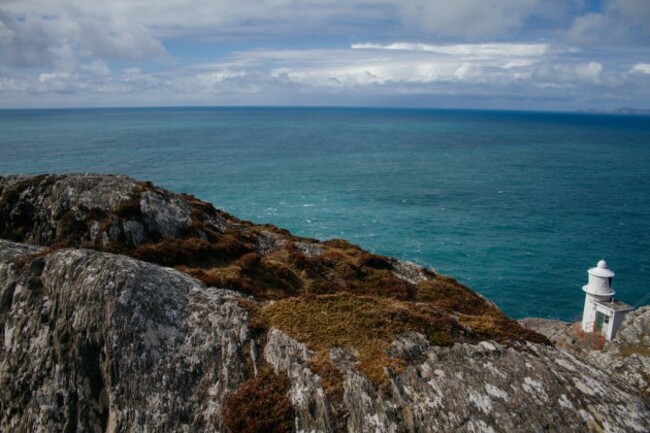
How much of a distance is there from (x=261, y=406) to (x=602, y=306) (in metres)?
39.4

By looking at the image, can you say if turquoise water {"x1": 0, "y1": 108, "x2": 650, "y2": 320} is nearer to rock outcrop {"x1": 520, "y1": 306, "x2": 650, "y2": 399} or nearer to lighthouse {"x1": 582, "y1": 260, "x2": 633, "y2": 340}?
rock outcrop {"x1": 520, "y1": 306, "x2": 650, "y2": 399}

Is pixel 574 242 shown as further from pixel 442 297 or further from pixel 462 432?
pixel 462 432

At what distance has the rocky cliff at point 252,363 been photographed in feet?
44.7

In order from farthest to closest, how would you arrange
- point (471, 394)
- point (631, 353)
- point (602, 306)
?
point (602, 306) → point (631, 353) → point (471, 394)

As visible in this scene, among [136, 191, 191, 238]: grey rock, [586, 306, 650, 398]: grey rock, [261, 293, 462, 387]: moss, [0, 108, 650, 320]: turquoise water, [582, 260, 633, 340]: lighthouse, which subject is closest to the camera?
[261, 293, 462, 387]: moss

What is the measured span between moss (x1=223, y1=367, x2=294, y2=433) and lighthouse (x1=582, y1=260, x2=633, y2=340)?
38.1 metres

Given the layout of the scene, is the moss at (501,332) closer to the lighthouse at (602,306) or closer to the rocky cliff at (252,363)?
the rocky cliff at (252,363)

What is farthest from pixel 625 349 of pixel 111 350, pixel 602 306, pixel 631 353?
pixel 111 350

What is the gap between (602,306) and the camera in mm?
41781

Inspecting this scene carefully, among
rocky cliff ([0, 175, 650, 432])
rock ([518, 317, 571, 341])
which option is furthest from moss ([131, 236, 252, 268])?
rock ([518, 317, 571, 341])

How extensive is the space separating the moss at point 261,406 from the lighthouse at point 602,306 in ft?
125

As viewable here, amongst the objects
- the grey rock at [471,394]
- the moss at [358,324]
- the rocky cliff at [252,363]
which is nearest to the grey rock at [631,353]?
the rocky cliff at [252,363]

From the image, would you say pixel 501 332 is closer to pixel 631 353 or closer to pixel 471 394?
pixel 471 394

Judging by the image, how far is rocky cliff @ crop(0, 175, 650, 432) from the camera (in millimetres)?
13625
